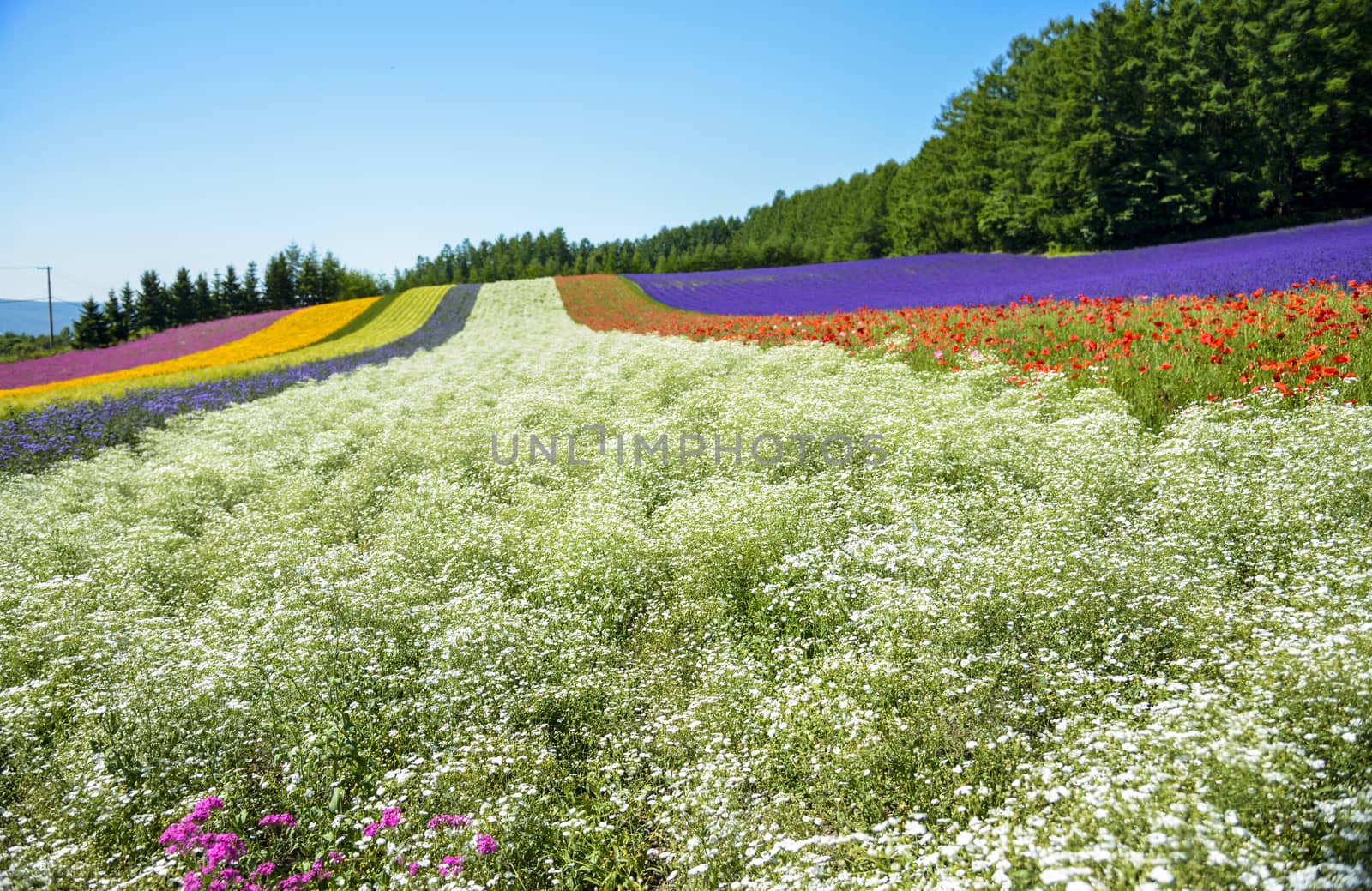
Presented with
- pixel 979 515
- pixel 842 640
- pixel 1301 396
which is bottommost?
pixel 842 640

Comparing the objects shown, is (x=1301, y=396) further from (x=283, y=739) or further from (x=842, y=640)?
(x=283, y=739)

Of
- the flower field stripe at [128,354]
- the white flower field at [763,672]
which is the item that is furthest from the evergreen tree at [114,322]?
the white flower field at [763,672]

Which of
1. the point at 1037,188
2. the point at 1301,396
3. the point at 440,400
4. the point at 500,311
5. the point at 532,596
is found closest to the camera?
the point at 532,596

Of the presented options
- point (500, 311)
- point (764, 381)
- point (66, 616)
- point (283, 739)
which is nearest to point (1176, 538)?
point (283, 739)

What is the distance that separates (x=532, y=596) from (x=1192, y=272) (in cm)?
1899

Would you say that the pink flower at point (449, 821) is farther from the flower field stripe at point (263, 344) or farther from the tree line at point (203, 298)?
the tree line at point (203, 298)

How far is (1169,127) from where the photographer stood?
41344 mm

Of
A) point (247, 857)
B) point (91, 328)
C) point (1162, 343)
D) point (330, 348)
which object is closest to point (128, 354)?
point (330, 348)

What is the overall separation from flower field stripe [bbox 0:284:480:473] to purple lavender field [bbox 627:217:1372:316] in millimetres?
16231

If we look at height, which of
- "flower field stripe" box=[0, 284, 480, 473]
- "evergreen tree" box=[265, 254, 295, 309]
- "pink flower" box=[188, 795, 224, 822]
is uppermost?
"evergreen tree" box=[265, 254, 295, 309]

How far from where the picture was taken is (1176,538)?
5262 millimetres

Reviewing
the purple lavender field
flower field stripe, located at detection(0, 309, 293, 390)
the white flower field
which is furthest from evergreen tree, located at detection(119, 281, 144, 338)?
the white flower field

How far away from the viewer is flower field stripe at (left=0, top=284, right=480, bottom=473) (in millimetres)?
13352

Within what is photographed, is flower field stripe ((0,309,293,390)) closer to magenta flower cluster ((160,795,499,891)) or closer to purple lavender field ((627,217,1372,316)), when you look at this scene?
purple lavender field ((627,217,1372,316))
